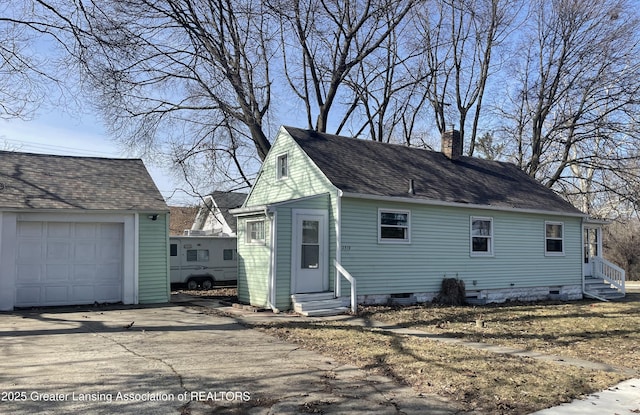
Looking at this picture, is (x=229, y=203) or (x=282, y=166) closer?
(x=282, y=166)

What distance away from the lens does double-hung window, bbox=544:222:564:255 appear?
1852 cm

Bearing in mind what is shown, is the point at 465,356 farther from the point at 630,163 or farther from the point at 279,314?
the point at 630,163

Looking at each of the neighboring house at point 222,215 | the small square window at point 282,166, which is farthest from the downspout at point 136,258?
the neighboring house at point 222,215

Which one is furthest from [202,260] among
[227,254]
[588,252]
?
[588,252]

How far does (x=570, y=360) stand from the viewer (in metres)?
7.99

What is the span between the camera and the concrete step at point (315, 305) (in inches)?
492

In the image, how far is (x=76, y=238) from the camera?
1349 cm

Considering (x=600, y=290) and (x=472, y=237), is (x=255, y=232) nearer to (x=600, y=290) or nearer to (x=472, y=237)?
(x=472, y=237)

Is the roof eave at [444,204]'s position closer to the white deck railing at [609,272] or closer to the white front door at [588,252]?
the white front door at [588,252]

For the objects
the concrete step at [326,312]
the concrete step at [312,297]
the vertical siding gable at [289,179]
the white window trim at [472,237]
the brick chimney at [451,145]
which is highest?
the brick chimney at [451,145]

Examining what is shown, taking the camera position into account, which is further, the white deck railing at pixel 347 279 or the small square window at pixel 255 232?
the small square window at pixel 255 232

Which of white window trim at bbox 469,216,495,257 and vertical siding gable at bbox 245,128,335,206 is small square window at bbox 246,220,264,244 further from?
white window trim at bbox 469,216,495,257

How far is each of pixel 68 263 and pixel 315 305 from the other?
6.64 meters

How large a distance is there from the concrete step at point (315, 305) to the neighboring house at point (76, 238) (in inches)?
168
